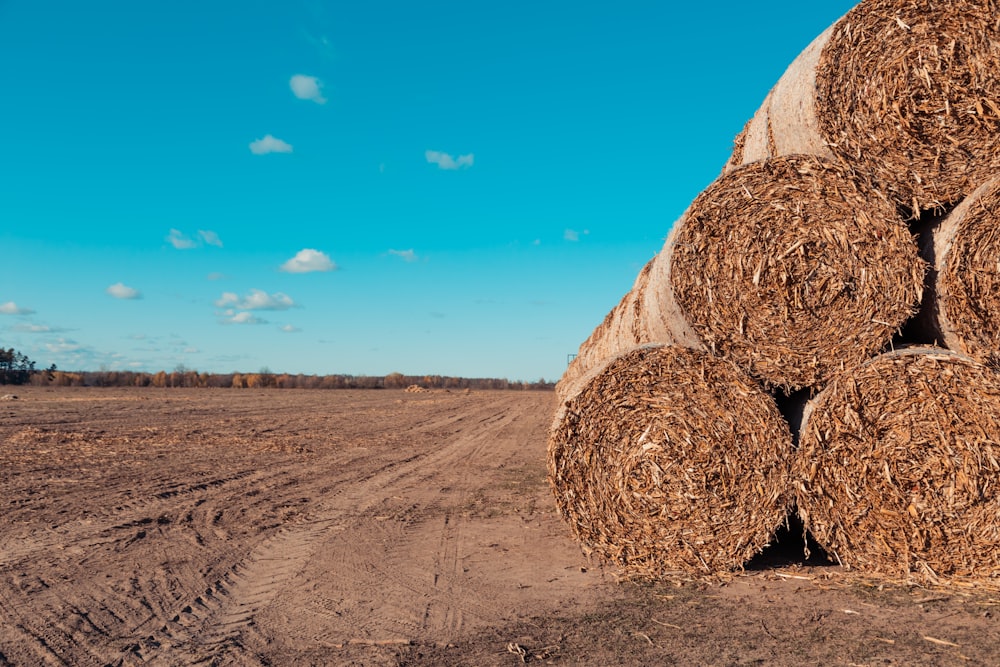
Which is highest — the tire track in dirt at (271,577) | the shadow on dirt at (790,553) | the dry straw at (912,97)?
the dry straw at (912,97)

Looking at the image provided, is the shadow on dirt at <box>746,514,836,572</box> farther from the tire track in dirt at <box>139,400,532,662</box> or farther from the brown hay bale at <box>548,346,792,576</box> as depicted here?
the tire track in dirt at <box>139,400,532,662</box>

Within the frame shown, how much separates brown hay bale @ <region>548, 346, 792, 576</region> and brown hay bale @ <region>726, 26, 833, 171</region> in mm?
1641

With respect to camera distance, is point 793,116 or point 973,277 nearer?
point 973,277

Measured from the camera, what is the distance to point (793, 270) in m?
4.76

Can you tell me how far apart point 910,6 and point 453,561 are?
5.18 m

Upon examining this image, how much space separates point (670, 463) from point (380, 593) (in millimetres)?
2234

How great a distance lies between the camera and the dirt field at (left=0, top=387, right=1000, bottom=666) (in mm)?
3854

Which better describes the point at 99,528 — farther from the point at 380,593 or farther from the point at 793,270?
the point at 793,270

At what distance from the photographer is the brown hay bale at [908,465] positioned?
4457 mm

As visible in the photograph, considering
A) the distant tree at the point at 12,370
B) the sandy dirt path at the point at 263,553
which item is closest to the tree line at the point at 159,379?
the distant tree at the point at 12,370

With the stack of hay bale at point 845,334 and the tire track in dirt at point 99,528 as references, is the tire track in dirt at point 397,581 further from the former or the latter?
the tire track in dirt at point 99,528

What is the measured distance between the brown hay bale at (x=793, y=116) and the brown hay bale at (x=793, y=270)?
8.8 inches

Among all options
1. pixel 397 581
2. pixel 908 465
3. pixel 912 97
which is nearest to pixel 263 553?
pixel 397 581

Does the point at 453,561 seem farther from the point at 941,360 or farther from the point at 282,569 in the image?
the point at 941,360
